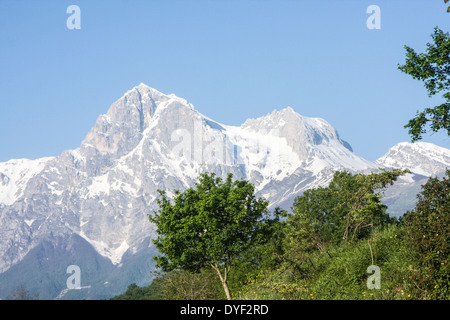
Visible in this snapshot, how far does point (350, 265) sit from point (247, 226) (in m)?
12.1

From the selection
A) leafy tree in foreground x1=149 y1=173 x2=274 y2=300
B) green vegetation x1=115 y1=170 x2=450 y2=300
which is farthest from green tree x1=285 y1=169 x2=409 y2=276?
leafy tree in foreground x1=149 y1=173 x2=274 y2=300

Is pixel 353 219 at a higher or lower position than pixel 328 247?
higher

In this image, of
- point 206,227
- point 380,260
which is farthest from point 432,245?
point 206,227

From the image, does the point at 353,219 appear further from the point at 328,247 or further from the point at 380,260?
the point at 380,260

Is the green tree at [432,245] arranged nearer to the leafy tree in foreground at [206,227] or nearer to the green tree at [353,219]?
the green tree at [353,219]

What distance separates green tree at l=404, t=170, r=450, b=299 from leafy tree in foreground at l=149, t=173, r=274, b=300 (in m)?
14.5

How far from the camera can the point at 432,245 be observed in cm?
1542

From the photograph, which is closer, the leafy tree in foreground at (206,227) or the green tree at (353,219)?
the green tree at (353,219)

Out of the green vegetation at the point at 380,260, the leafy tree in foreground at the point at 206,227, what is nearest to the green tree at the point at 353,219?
the green vegetation at the point at 380,260

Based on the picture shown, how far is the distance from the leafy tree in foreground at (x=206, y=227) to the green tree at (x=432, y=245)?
14.5 metres

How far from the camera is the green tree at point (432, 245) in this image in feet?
49.1

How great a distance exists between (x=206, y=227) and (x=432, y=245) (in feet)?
53.8
